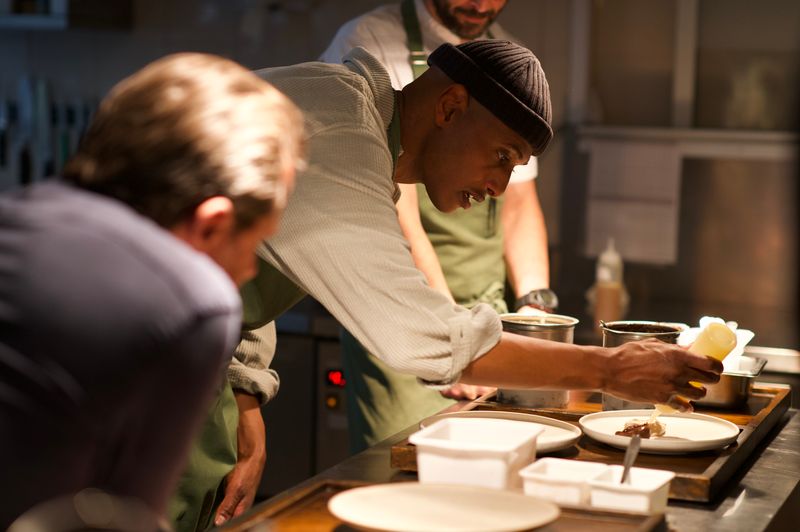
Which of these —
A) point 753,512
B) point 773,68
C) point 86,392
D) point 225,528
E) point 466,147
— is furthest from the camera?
point 773,68

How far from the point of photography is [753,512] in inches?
63.0

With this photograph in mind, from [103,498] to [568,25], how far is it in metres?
3.42

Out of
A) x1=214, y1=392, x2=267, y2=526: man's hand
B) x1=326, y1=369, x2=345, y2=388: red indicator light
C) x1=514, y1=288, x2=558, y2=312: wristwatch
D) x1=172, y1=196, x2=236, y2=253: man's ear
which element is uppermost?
x1=172, y1=196, x2=236, y2=253: man's ear

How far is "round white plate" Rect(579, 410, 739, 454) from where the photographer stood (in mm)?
1769

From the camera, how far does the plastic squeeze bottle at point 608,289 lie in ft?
12.3

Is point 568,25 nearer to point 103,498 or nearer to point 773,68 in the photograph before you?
point 773,68

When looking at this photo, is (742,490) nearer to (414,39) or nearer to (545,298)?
(545,298)

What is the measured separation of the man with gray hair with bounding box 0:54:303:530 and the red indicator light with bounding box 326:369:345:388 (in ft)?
8.46

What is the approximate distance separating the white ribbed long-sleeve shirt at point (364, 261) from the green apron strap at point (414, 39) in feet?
3.97

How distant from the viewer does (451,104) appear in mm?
1916

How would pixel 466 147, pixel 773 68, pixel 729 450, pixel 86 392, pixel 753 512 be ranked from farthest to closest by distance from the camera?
pixel 773 68 → pixel 466 147 → pixel 729 450 → pixel 753 512 → pixel 86 392

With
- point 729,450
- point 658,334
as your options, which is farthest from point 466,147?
point 729,450

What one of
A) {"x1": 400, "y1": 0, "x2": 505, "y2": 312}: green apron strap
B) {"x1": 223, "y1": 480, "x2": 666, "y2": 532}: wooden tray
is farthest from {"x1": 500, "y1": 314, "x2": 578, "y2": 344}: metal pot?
{"x1": 400, "y1": 0, "x2": 505, "y2": 312}: green apron strap

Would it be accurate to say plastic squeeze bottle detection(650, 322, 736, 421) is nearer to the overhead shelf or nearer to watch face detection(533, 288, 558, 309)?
watch face detection(533, 288, 558, 309)
